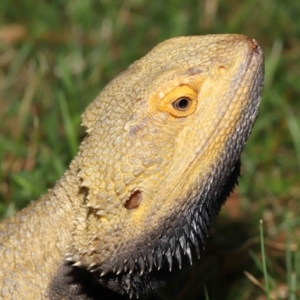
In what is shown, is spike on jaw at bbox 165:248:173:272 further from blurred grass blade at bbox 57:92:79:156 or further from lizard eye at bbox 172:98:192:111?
blurred grass blade at bbox 57:92:79:156

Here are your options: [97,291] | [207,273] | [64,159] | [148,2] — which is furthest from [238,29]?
[97,291]

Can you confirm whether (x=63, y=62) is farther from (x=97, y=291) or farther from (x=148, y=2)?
(x=97, y=291)

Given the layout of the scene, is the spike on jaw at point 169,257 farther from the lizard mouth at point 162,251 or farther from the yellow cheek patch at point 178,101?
the yellow cheek patch at point 178,101

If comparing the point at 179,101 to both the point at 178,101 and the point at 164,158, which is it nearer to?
the point at 178,101

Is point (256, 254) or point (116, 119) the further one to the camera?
point (256, 254)

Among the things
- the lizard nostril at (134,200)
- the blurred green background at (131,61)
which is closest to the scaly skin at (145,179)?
the lizard nostril at (134,200)

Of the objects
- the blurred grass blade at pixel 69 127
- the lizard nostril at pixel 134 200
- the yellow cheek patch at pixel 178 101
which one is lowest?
the lizard nostril at pixel 134 200

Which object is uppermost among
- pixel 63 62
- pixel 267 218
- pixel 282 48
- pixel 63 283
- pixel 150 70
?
pixel 282 48
